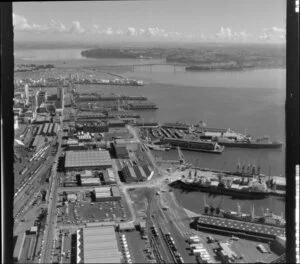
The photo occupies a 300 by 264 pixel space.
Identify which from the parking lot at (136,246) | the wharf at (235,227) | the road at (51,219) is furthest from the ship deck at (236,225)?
the road at (51,219)

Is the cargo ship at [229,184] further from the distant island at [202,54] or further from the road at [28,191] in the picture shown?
the road at [28,191]

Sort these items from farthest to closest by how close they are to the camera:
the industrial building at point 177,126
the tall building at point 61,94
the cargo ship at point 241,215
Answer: the industrial building at point 177,126 < the tall building at point 61,94 < the cargo ship at point 241,215

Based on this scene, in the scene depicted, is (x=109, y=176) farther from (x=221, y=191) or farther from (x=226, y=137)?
(x=226, y=137)

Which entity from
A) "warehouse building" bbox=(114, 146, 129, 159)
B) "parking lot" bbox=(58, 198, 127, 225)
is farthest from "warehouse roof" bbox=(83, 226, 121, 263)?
"warehouse building" bbox=(114, 146, 129, 159)

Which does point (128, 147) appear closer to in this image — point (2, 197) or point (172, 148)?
point (172, 148)

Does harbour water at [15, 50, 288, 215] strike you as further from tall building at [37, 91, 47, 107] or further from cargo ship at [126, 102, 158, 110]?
tall building at [37, 91, 47, 107]

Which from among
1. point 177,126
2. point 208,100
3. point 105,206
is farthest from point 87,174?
point 208,100
